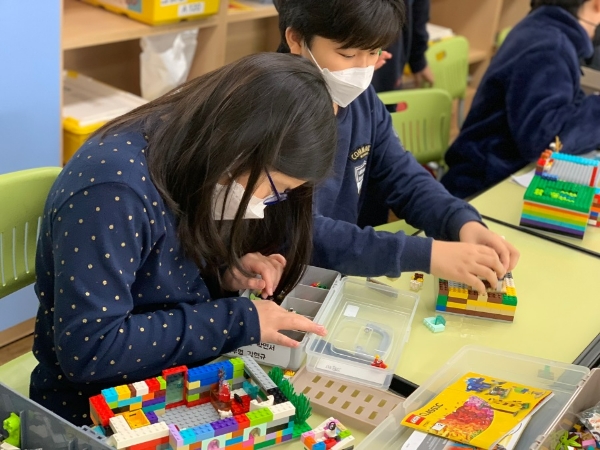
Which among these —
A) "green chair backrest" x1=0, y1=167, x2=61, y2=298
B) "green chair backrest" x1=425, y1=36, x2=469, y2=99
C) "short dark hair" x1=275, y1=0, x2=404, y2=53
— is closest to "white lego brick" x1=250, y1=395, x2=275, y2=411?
"green chair backrest" x1=0, y1=167, x2=61, y2=298

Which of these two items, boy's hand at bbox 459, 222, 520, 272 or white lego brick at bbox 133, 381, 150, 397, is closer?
white lego brick at bbox 133, 381, 150, 397

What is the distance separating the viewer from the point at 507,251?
1311mm

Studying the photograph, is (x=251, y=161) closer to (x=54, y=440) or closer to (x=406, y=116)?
(x=54, y=440)

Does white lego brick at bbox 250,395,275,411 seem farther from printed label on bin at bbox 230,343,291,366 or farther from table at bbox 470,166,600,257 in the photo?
table at bbox 470,166,600,257

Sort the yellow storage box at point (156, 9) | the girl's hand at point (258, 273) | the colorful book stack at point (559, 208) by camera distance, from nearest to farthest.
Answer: the girl's hand at point (258, 273) < the colorful book stack at point (559, 208) < the yellow storage box at point (156, 9)

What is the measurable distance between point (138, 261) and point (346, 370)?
0.32 m

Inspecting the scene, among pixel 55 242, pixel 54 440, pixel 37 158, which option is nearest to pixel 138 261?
pixel 55 242

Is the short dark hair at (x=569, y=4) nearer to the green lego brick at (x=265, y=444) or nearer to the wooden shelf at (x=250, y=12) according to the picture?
the wooden shelf at (x=250, y=12)

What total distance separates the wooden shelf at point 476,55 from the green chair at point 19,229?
2776mm

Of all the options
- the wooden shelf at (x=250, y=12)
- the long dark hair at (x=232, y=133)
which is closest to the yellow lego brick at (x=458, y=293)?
the long dark hair at (x=232, y=133)

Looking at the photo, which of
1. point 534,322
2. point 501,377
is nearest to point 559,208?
point 534,322

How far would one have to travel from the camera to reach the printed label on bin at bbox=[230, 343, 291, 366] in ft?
3.37

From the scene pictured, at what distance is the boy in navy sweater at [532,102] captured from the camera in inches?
77.6

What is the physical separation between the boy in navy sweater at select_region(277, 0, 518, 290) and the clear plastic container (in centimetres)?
5
